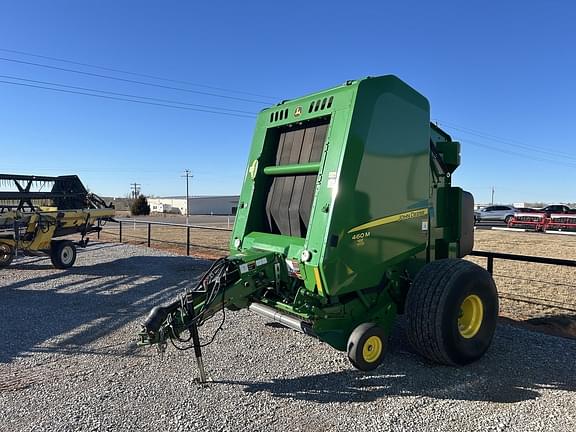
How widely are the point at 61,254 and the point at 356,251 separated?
8816 mm

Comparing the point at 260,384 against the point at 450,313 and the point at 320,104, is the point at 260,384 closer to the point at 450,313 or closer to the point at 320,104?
the point at 450,313

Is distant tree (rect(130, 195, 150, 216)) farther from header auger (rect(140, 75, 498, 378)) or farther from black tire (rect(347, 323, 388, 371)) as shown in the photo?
→ black tire (rect(347, 323, 388, 371))

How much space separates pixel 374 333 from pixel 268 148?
2452 mm

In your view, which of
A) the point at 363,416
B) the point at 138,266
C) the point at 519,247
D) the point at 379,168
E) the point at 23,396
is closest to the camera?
the point at 363,416

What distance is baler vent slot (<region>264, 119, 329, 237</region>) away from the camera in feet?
15.0

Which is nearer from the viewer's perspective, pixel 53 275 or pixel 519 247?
pixel 53 275

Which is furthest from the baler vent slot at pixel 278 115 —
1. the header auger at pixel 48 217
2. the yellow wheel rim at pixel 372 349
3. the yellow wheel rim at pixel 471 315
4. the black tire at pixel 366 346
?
the header auger at pixel 48 217

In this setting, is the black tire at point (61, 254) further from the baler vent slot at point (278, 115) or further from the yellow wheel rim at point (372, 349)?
the yellow wheel rim at point (372, 349)

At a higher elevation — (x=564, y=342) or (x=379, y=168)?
(x=379, y=168)

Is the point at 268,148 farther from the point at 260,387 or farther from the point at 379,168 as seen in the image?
the point at 260,387

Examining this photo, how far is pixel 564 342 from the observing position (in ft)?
16.7

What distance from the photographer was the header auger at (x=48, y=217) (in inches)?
397

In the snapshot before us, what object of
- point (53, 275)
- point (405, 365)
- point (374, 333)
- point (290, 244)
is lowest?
point (53, 275)

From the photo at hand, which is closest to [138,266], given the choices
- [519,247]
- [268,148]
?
[268,148]
